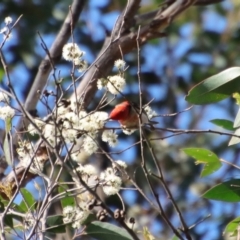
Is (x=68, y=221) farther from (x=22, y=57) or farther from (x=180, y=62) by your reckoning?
(x=180, y=62)

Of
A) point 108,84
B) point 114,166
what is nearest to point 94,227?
point 114,166

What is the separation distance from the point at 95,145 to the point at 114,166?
75mm

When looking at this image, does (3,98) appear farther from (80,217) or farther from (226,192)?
(226,192)

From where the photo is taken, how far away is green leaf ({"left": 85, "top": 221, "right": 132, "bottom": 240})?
181 cm

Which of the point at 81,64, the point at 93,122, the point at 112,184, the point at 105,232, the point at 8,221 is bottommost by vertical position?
the point at 105,232

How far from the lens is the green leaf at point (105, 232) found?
5.93 ft

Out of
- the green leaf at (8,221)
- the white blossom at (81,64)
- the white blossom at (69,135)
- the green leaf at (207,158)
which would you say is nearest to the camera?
the white blossom at (69,135)

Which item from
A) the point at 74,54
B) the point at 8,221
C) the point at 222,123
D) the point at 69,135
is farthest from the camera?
the point at 222,123

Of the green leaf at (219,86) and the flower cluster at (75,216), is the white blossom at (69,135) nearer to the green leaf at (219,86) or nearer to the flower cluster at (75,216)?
the flower cluster at (75,216)

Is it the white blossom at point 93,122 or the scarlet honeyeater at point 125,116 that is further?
the scarlet honeyeater at point 125,116

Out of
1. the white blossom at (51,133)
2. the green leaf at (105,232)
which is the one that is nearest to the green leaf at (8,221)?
the green leaf at (105,232)

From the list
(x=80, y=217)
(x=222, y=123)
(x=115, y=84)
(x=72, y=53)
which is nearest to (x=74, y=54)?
(x=72, y=53)

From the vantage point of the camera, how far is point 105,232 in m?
1.83

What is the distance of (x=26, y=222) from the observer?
1.69 metres
